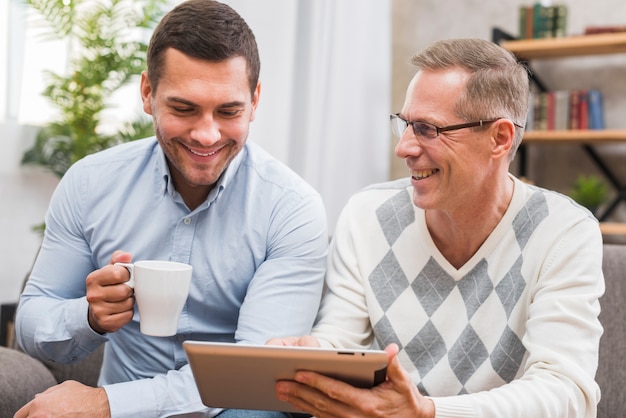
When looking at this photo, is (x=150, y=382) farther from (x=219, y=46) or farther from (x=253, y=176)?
(x=219, y=46)

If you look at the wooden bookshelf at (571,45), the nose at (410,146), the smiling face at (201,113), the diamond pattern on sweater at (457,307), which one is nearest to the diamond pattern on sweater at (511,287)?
the diamond pattern on sweater at (457,307)

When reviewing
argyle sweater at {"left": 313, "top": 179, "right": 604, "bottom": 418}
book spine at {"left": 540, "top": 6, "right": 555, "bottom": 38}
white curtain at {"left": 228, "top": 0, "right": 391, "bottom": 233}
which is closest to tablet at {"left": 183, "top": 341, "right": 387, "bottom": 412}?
argyle sweater at {"left": 313, "top": 179, "right": 604, "bottom": 418}

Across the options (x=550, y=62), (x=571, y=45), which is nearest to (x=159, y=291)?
(x=571, y=45)

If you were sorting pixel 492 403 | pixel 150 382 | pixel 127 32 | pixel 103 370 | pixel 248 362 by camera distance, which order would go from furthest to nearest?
pixel 127 32 → pixel 103 370 → pixel 150 382 → pixel 492 403 → pixel 248 362

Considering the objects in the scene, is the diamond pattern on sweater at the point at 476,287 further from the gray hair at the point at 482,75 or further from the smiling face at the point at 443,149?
the gray hair at the point at 482,75

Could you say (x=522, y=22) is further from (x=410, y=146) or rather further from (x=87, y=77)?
(x=410, y=146)

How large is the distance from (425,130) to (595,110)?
7.67 feet

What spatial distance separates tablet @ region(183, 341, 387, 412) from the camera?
1062mm

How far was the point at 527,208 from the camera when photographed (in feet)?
4.93

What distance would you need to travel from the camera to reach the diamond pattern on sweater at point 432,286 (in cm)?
152

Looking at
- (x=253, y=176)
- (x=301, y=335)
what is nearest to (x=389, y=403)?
(x=301, y=335)

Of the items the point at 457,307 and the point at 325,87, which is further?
the point at 325,87

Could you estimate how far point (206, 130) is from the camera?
4.65 ft

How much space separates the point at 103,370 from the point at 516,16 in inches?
116
